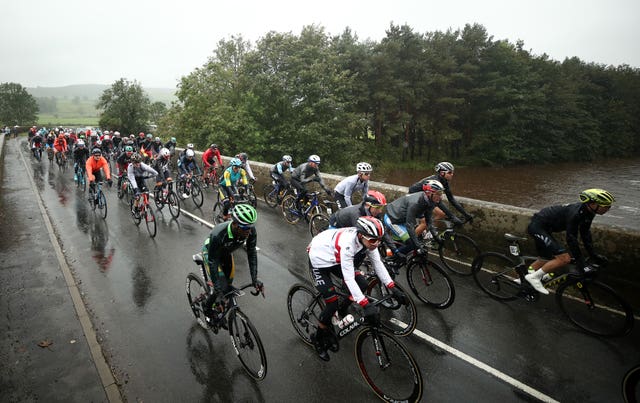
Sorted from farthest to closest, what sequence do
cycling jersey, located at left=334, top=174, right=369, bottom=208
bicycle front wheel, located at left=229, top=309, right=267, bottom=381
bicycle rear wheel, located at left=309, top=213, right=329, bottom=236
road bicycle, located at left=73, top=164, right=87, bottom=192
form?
road bicycle, located at left=73, top=164, right=87, bottom=192 → bicycle rear wheel, located at left=309, top=213, right=329, bottom=236 → cycling jersey, located at left=334, top=174, right=369, bottom=208 → bicycle front wheel, located at left=229, top=309, right=267, bottom=381

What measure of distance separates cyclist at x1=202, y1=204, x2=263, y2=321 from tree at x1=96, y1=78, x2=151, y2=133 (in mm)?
53436

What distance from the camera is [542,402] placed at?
12.6 ft

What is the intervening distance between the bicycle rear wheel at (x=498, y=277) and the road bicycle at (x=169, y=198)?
891cm

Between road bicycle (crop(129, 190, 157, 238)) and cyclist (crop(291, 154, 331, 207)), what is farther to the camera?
cyclist (crop(291, 154, 331, 207))

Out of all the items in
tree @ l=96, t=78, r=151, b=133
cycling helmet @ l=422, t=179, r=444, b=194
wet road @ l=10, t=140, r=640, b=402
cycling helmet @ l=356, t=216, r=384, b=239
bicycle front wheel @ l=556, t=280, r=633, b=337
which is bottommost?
wet road @ l=10, t=140, r=640, b=402

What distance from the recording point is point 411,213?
5.98 metres

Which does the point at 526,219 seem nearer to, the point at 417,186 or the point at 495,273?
the point at 495,273

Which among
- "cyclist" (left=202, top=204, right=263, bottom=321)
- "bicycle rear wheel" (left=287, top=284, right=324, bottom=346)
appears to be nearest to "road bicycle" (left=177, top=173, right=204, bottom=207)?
"bicycle rear wheel" (left=287, top=284, right=324, bottom=346)

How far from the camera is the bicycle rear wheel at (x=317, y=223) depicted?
31.0 feet

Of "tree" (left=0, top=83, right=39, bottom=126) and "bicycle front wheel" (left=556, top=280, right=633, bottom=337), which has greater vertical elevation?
"tree" (left=0, top=83, right=39, bottom=126)

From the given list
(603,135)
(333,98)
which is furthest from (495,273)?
(603,135)

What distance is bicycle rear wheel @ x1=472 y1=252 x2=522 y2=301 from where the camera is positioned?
5.89 metres

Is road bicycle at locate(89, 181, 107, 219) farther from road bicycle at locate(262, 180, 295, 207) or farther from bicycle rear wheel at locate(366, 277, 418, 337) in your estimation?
bicycle rear wheel at locate(366, 277, 418, 337)

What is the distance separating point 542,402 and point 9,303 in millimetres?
8172
